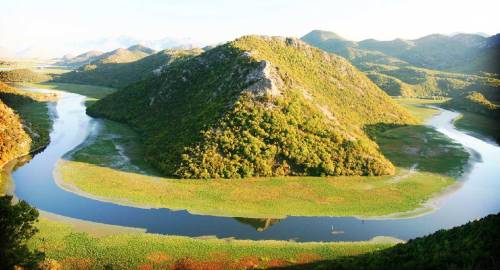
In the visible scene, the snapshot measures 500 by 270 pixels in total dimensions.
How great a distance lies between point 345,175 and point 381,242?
1239 inches

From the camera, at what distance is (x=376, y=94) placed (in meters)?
177

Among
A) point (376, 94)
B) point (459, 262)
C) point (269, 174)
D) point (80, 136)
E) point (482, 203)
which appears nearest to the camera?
point (459, 262)

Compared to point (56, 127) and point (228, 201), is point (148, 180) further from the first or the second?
point (56, 127)

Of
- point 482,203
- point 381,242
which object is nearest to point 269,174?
point 381,242

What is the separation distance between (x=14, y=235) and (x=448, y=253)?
161 ft

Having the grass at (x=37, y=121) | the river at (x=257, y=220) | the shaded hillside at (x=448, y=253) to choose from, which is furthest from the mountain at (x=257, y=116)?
the shaded hillside at (x=448, y=253)

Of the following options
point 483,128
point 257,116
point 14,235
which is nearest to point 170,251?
point 14,235

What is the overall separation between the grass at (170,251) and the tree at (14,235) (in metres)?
10.0

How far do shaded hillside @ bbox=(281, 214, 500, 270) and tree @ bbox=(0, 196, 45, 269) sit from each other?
35626 mm

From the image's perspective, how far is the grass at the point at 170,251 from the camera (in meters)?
59.6

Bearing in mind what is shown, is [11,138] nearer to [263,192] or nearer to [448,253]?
[263,192]

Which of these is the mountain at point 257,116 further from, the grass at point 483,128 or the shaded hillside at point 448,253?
the shaded hillside at point 448,253

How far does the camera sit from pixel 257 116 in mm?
108062

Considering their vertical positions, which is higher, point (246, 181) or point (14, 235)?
point (14, 235)
